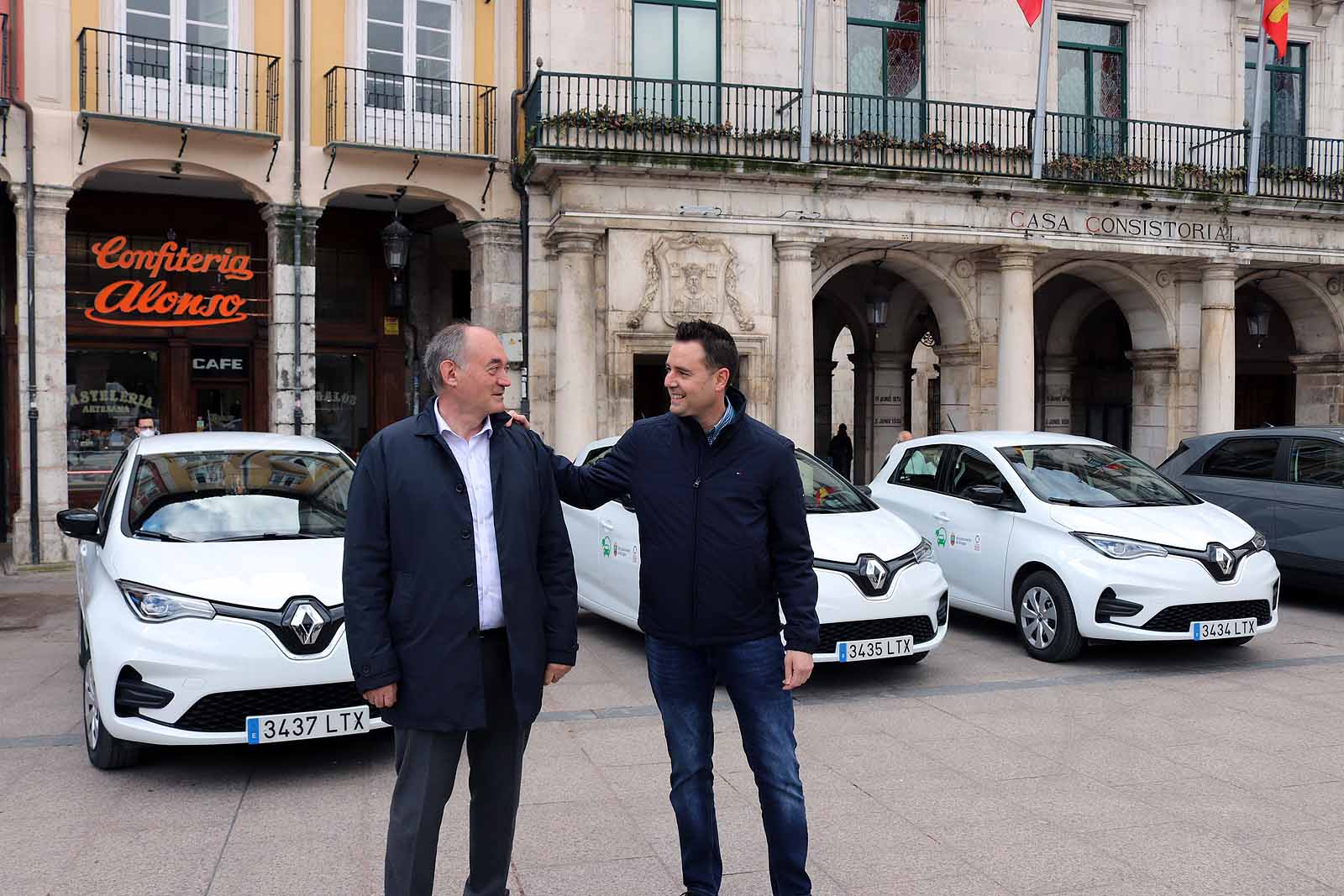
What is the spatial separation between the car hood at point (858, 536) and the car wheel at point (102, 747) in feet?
13.1

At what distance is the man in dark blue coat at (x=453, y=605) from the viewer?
11.3 ft

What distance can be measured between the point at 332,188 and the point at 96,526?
417 inches

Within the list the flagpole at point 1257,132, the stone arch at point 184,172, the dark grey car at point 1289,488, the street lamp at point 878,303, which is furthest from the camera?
the street lamp at point 878,303

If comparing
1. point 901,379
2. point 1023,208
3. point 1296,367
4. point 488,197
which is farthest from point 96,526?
point 1296,367

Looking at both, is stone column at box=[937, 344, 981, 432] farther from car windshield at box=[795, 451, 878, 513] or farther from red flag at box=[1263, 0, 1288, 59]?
car windshield at box=[795, 451, 878, 513]

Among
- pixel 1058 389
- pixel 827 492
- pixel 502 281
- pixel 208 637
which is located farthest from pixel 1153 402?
pixel 208 637

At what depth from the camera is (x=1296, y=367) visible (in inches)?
838

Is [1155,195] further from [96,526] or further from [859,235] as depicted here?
[96,526]

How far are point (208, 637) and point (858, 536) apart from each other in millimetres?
4163

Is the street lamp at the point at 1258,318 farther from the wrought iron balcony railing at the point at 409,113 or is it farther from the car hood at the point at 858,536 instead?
the car hood at the point at 858,536

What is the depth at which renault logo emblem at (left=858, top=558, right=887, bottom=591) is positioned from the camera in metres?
7.47

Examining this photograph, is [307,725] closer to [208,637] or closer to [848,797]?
[208,637]

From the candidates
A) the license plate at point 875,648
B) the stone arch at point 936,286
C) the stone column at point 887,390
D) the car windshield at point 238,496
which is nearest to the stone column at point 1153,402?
the stone arch at point 936,286

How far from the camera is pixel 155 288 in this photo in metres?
16.8
